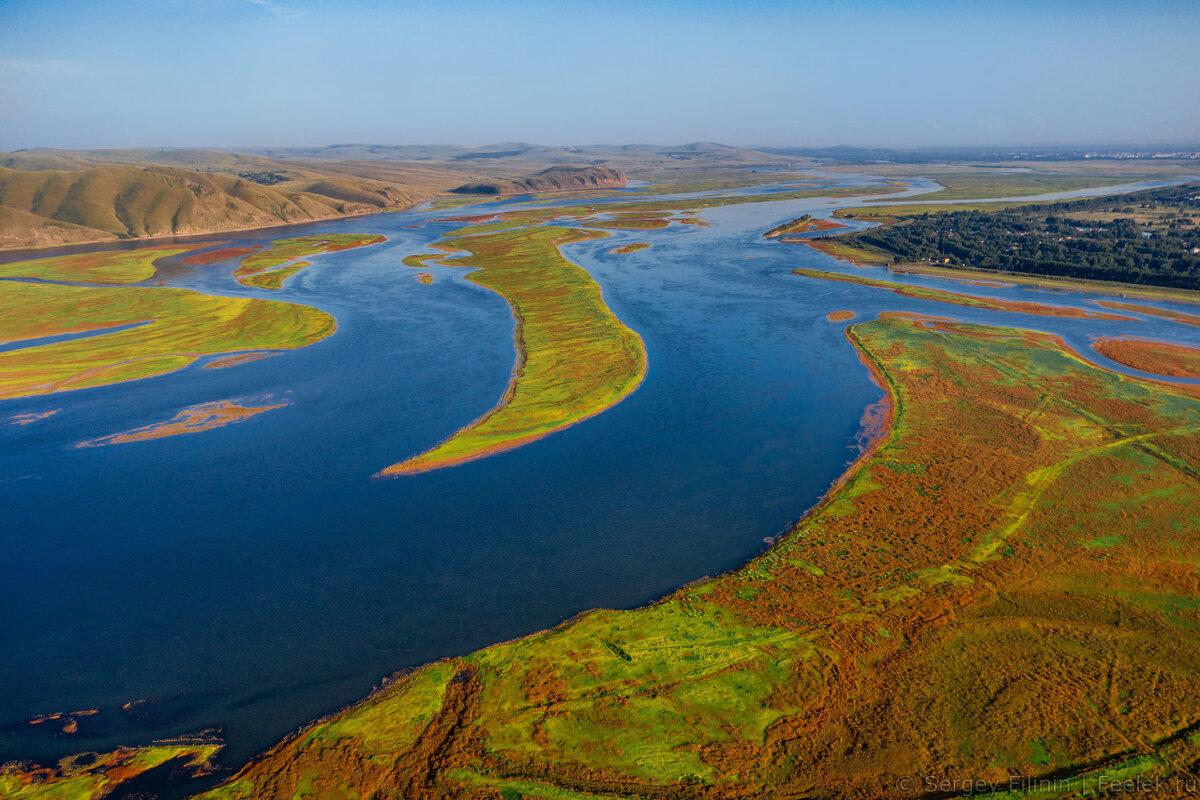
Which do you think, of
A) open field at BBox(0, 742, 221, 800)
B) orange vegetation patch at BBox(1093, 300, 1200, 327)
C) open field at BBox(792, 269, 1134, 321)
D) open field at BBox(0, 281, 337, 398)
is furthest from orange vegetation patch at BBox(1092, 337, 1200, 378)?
open field at BBox(0, 281, 337, 398)

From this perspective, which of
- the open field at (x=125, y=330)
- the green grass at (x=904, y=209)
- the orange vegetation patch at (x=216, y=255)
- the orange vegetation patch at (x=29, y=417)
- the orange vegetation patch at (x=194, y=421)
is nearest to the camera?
the orange vegetation patch at (x=194, y=421)

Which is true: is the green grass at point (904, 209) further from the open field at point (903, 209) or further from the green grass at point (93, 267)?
the green grass at point (93, 267)

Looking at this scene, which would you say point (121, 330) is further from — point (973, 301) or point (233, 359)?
point (973, 301)

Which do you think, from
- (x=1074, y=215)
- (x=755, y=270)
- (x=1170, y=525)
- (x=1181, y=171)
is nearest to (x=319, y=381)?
(x=1170, y=525)

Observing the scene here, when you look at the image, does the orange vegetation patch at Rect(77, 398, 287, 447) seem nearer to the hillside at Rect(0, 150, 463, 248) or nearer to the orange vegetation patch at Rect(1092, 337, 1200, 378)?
the orange vegetation patch at Rect(1092, 337, 1200, 378)

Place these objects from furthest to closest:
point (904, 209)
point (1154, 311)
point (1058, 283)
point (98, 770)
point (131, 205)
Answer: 1. point (904, 209)
2. point (131, 205)
3. point (1058, 283)
4. point (1154, 311)
5. point (98, 770)

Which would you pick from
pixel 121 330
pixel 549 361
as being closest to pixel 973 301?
pixel 549 361

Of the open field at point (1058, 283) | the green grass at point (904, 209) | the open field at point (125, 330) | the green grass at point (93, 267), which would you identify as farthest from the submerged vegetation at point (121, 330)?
the green grass at point (904, 209)
